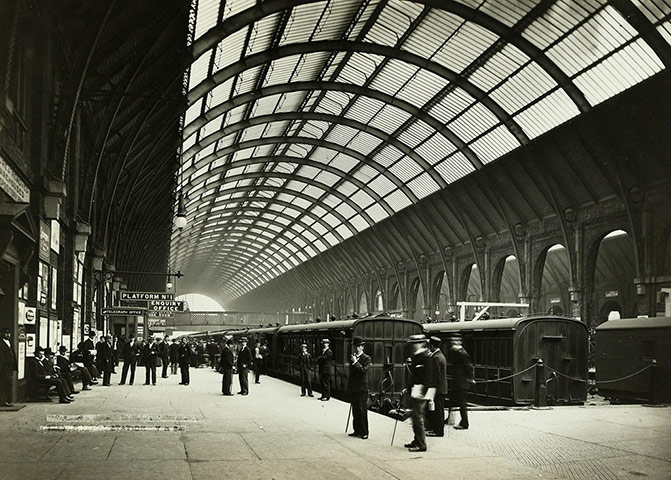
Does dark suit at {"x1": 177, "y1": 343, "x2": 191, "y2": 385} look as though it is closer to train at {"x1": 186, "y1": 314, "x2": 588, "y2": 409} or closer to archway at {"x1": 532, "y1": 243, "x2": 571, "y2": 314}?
train at {"x1": 186, "y1": 314, "x2": 588, "y2": 409}

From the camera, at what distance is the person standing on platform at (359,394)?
11.1 meters

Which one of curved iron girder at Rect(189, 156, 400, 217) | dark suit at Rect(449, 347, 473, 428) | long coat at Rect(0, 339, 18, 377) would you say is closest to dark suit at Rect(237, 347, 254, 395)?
long coat at Rect(0, 339, 18, 377)

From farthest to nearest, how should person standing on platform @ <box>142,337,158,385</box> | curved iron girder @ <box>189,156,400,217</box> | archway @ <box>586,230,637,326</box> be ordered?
curved iron girder @ <box>189,156,400,217</box> < archway @ <box>586,230,637,326</box> < person standing on platform @ <box>142,337,158,385</box>

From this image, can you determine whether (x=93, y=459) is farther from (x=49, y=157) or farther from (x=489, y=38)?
(x=489, y=38)

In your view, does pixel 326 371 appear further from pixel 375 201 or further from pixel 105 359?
pixel 375 201

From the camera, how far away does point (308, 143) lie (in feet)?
132

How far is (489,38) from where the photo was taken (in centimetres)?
2659

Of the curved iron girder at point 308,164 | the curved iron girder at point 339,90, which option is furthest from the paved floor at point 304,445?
the curved iron girder at point 308,164

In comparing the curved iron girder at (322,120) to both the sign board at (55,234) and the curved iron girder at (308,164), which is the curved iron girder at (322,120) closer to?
the curved iron girder at (308,164)

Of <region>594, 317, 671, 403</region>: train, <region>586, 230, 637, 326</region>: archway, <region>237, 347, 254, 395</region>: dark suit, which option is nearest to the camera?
<region>594, 317, 671, 403</region>: train

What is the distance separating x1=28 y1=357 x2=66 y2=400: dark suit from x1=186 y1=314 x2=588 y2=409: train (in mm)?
7208

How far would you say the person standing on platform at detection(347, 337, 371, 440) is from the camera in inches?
438

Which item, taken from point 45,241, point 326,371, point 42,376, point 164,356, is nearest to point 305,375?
point 326,371

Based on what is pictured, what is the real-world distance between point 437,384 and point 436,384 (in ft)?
0.28
